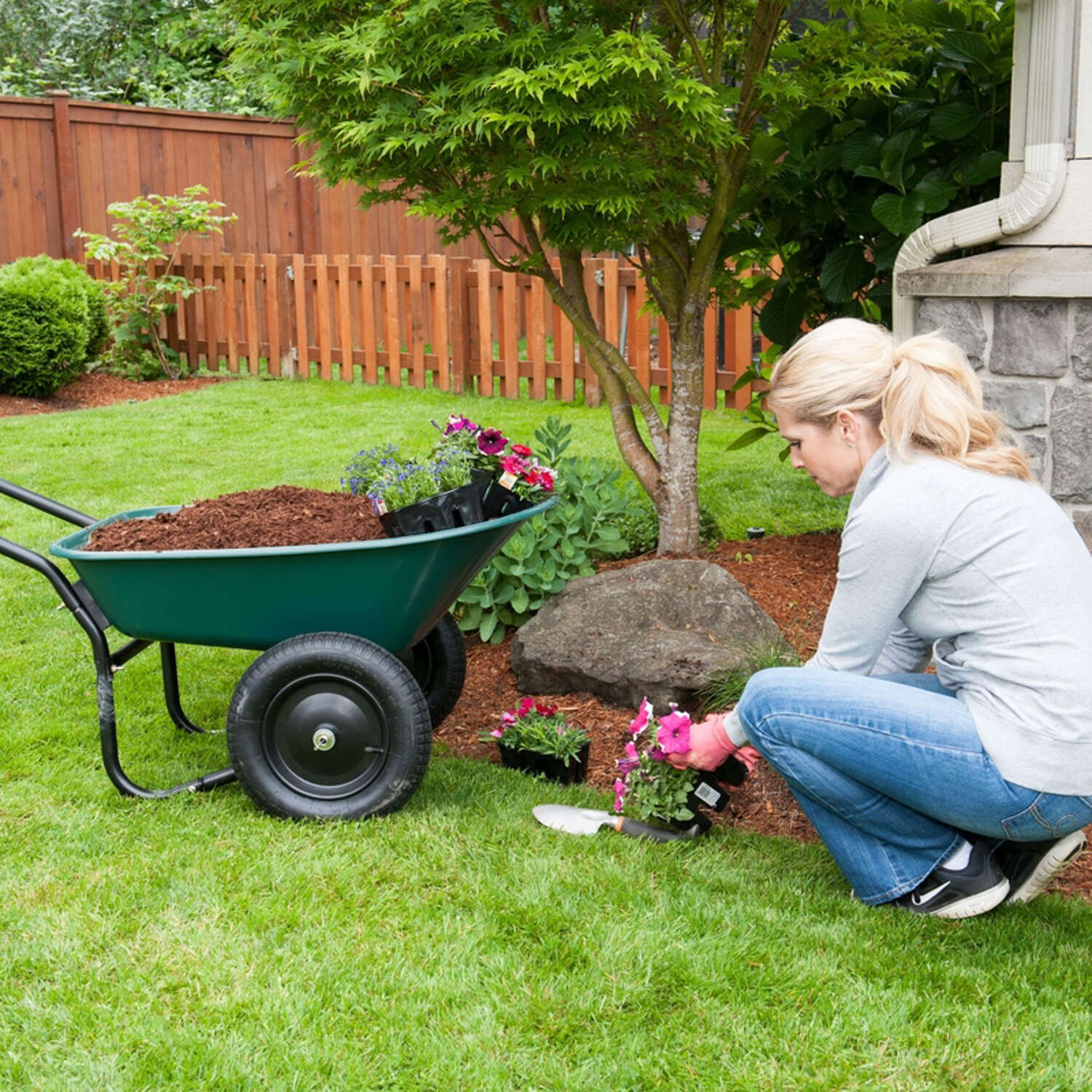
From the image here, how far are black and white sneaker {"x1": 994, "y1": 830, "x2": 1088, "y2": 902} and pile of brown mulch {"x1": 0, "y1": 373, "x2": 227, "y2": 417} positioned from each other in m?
7.17

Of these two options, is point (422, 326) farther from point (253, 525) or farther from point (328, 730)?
point (328, 730)

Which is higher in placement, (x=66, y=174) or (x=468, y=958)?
(x=66, y=174)

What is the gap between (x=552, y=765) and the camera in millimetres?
3221

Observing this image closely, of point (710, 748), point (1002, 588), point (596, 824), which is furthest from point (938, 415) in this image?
point (596, 824)

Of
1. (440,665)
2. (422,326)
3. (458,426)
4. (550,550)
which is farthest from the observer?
(422,326)

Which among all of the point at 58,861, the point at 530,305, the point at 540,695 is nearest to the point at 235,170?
the point at 530,305

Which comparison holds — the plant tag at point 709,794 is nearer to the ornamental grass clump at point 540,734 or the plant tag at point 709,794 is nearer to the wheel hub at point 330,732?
the ornamental grass clump at point 540,734

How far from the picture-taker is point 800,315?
4.81m

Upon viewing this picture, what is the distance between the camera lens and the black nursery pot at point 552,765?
322 cm

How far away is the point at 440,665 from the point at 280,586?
0.88 m

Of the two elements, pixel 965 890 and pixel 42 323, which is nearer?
pixel 965 890

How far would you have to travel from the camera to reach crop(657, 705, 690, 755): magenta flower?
2.62 meters

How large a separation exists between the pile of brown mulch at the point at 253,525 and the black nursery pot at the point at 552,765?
0.63 meters

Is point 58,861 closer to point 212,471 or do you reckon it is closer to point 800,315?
point 800,315
